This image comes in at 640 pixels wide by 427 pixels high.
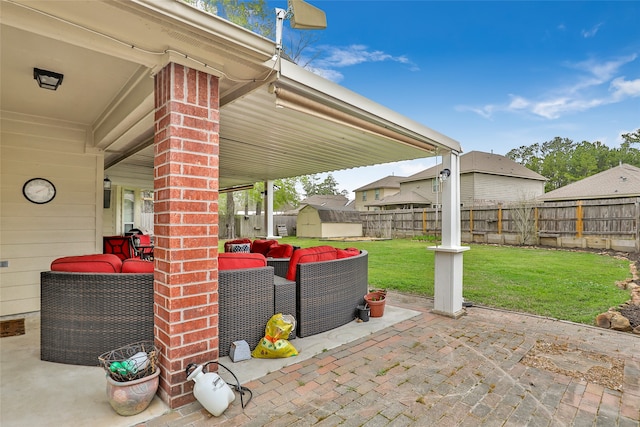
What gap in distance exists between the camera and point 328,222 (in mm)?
20203

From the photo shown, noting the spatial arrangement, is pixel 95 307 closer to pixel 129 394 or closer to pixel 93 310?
pixel 93 310

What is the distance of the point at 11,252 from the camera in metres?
4.32

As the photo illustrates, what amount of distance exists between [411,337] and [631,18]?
12274 millimetres

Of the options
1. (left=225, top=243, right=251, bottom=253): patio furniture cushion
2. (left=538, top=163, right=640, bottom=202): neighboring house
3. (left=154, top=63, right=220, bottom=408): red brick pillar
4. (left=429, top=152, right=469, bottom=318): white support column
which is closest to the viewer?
(left=154, top=63, right=220, bottom=408): red brick pillar

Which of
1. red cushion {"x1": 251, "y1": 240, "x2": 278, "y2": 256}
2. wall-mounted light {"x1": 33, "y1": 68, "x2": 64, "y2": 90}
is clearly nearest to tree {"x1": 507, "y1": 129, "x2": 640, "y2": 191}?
red cushion {"x1": 251, "y1": 240, "x2": 278, "y2": 256}

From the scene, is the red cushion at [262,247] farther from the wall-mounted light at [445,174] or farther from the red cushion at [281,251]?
the wall-mounted light at [445,174]

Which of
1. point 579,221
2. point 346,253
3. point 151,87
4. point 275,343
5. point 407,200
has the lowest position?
point 275,343

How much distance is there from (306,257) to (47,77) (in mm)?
3143

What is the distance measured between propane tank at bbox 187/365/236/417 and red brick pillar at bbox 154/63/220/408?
0.17 metres

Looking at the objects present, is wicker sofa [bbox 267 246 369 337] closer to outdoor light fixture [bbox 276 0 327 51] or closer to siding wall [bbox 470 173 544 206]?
outdoor light fixture [bbox 276 0 327 51]

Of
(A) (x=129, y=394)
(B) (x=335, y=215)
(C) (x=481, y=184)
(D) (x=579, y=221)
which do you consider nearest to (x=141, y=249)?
(A) (x=129, y=394)

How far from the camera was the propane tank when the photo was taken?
211 cm

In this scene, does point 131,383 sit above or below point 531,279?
above

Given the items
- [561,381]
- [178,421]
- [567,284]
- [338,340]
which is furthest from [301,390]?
[567,284]
